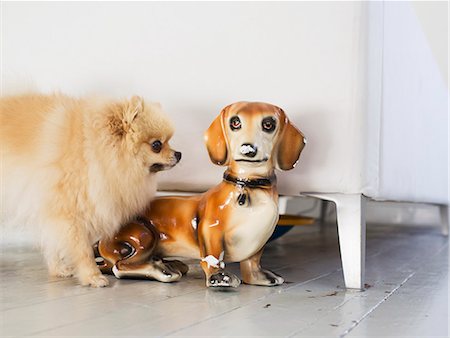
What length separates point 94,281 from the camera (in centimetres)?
105

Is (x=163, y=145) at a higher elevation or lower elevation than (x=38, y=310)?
higher

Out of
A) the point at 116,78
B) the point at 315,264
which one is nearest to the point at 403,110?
the point at 315,264

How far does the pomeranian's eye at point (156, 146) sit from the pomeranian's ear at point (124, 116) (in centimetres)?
5

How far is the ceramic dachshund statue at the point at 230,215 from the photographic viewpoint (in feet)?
3.40

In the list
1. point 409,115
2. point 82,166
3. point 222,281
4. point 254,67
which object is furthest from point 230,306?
point 409,115

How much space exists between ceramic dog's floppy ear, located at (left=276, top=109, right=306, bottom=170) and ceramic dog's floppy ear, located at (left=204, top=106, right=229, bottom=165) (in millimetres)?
101

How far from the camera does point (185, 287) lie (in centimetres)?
107

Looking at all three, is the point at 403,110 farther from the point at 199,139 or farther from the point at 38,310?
the point at 38,310

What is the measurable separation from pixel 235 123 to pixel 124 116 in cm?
20

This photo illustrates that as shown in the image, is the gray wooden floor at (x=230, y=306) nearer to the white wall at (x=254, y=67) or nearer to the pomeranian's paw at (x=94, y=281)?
the pomeranian's paw at (x=94, y=281)

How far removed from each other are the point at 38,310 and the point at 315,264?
0.82 metres

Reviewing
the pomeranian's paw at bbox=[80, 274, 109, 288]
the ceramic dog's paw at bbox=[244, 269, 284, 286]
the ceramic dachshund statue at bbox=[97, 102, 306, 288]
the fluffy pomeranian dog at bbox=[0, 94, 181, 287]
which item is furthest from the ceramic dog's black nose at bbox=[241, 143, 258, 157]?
the pomeranian's paw at bbox=[80, 274, 109, 288]

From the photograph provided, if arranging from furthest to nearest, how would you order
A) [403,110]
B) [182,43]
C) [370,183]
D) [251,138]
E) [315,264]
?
[315,264] < [403,110] < [182,43] < [370,183] < [251,138]

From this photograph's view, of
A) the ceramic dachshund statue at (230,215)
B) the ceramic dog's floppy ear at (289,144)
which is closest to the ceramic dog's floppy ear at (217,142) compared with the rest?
the ceramic dachshund statue at (230,215)
